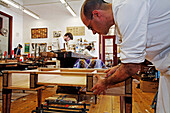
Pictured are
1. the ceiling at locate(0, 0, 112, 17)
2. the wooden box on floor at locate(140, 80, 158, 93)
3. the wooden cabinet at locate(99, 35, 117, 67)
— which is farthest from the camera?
the wooden cabinet at locate(99, 35, 117, 67)

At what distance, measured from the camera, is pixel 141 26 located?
599 mm

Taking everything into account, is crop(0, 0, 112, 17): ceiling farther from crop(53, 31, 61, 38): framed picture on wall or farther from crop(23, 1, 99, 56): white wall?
crop(53, 31, 61, 38): framed picture on wall

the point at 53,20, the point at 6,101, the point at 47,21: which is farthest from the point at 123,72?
the point at 47,21

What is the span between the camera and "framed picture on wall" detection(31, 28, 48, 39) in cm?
842

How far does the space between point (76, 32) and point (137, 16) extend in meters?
7.64

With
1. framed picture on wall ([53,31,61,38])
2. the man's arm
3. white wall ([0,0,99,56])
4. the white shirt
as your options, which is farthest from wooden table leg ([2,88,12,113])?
framed picture on wall ([53,31,61,38])

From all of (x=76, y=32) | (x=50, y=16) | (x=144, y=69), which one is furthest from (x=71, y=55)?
(x=50, y=16)

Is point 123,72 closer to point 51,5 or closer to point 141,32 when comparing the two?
point 141,32

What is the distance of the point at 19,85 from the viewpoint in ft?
3.71

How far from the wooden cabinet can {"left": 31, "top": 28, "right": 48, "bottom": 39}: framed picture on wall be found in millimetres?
3605

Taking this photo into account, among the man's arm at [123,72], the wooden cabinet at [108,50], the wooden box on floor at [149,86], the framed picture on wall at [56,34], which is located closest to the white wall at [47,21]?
the framed picture on wall at [56,34]

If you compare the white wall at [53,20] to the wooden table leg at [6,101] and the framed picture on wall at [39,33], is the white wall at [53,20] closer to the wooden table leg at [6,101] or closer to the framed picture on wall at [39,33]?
the framed picture on wall at [39,33]

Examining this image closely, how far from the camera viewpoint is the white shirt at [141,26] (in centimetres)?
59

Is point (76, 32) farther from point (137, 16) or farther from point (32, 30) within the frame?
point (137, 16)
